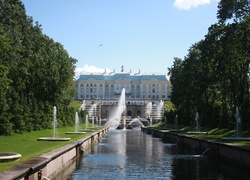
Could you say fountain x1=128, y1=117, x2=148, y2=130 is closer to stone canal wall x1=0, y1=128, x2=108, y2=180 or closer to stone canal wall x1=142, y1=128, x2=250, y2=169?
stone canal wall x1=142, y1=128, x2=250, y2=169

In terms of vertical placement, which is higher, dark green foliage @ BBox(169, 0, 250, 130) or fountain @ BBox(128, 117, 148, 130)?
dark green foliage @ BBox(169, 0, 250, 130)

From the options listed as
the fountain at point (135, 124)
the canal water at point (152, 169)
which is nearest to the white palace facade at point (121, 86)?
the fountain at point (135, 124)

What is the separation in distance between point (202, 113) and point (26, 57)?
22.9 m

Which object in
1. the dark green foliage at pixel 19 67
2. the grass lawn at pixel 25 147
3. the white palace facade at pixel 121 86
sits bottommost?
the grass lawn at pixel 25 147

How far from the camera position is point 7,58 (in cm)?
2147

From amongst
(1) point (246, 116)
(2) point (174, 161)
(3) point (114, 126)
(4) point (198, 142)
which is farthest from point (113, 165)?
(3) point (114, 126)

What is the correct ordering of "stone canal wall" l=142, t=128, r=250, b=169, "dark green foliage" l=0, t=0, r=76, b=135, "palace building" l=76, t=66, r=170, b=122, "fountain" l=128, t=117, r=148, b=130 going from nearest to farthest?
"stone canal wall" l=142, t=128, r=250, b=169 → "dark green foliage" l=0, t=0, r=76, b=135 → "fountain" l=128, t=117, r=148, b=130 → "palace building" l=76, t=66, r=170, b=122

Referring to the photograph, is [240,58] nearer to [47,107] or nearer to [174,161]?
[174,161]

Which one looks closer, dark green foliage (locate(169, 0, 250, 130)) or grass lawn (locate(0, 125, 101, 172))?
grass lawn (locate(0, 125, 101, 172))

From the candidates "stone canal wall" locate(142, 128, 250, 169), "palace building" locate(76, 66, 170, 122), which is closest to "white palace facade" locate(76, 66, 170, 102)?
"palace building" locate(76, 66, 170, 122)

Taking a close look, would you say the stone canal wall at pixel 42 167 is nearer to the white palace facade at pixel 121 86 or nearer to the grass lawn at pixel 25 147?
the grass lawn at pixel 25 147

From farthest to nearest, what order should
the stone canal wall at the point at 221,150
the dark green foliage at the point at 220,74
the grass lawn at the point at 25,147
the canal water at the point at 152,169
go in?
the dark green foliage at the point at 220,74
the stone canal wall at the point at 221,150
the canal water at the point at 152,169
the grass lawn at the point at 25,147

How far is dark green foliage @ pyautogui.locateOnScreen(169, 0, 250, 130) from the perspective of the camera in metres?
27.0

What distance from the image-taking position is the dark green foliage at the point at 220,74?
27.0m
